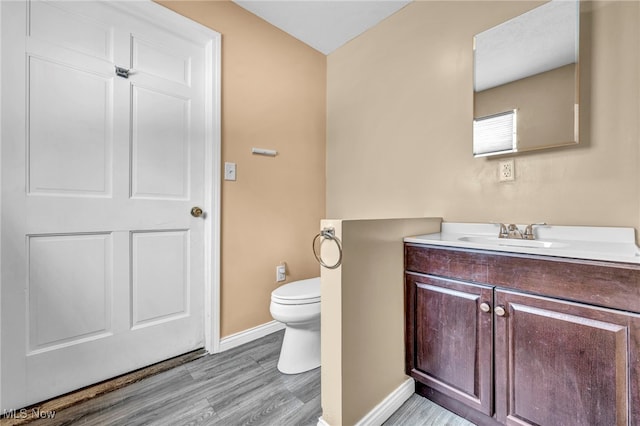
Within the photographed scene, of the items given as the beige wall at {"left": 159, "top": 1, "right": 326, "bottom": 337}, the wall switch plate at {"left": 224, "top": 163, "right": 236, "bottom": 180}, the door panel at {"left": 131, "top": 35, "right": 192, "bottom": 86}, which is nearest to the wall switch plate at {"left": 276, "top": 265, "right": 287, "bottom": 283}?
the beige wall at {"left": 159, "top": 1, "right": 326, "bottom": 337}

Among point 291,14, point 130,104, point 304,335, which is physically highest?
point 291,14

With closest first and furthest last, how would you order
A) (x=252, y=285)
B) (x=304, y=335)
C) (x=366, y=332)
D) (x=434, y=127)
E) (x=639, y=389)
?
(x=639, y=389) → (x=366, y=332) → (x=304, y=335) → (x=434, y=127) → (x=252, y=285)

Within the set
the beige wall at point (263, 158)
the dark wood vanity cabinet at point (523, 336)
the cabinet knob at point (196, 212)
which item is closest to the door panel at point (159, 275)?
the cabinet knob at point (196, 212)

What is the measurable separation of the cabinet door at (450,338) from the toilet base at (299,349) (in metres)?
0.54

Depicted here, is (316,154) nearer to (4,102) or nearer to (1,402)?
(4,102)

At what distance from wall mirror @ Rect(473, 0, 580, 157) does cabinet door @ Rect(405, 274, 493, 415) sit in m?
0.82

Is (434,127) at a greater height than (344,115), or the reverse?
(344,115)

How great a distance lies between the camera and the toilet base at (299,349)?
1503 millimetres

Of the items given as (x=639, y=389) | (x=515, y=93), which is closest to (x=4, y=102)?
(x=515, y=93)

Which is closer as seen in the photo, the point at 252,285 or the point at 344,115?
the point at 252,285

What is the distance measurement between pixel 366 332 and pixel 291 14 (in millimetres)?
2156

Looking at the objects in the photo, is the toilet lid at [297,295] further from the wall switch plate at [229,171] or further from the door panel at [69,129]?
the door panel at [69,129]

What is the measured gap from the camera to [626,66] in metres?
1.13

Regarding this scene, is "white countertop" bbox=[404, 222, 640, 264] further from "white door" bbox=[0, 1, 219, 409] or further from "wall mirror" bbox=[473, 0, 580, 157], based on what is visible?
"white door" bbox=[0, 1, 219, 409]
